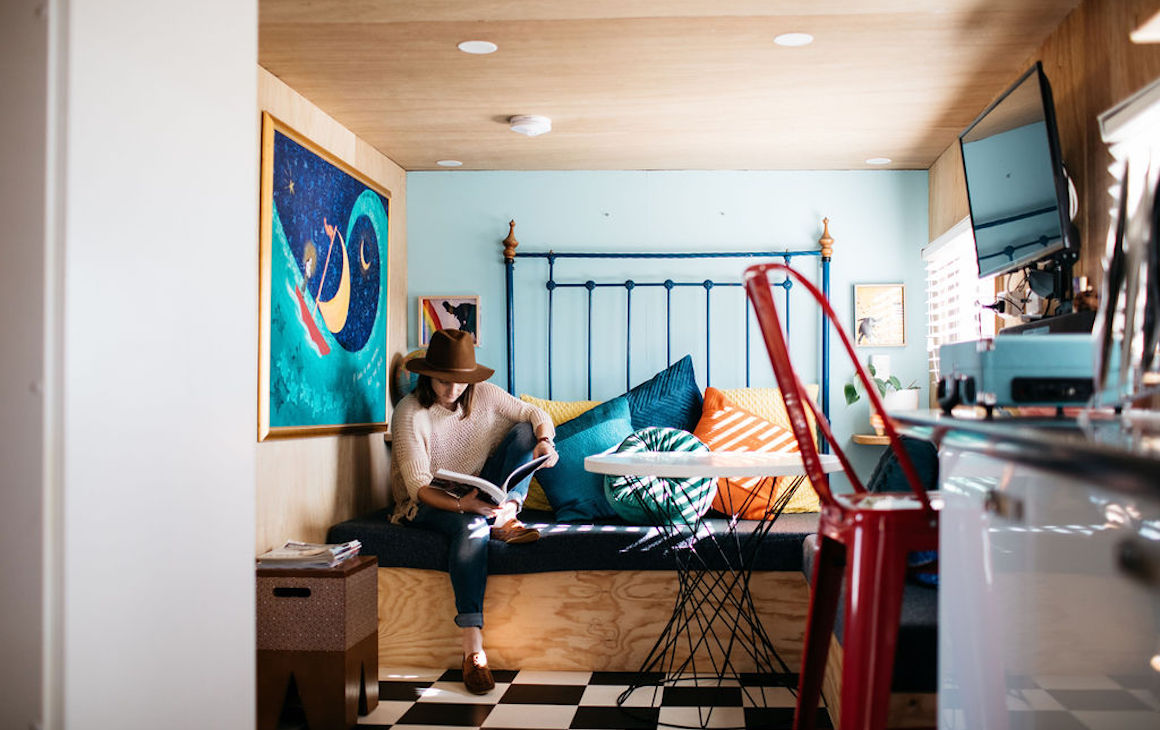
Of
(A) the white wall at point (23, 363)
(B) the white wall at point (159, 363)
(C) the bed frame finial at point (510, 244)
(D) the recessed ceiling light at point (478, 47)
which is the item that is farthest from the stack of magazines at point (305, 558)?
(C) the bed frame finial at point (510, 244)

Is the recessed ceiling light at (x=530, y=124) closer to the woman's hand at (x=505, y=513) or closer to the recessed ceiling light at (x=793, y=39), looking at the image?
the recessed ceiling light at (x=793, y=39)

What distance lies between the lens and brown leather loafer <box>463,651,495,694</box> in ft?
10.6

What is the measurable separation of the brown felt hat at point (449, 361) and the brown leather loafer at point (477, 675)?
3.62ft

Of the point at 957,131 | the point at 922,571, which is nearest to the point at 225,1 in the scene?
the point at 922,571

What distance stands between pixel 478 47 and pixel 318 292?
117 centimetres

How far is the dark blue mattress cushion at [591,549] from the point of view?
348 centimetres

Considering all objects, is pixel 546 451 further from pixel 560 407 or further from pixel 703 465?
pixel 703 465

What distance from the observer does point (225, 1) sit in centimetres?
168

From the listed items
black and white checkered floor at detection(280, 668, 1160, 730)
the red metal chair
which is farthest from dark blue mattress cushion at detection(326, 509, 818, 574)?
the red metal chair

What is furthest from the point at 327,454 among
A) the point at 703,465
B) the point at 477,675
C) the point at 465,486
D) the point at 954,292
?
the point at 954,292

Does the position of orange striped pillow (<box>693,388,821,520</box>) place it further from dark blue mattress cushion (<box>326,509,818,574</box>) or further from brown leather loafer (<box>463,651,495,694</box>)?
brown leather loafer (<box>463,651,495,694</box>)

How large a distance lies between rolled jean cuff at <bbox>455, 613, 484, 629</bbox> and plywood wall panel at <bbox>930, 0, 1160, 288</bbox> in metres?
2.23

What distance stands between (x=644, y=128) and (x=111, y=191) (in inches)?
118

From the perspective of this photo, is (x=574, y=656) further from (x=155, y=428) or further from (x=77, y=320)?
(x=77, y=320)
